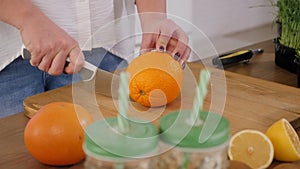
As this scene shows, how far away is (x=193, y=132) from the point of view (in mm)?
527

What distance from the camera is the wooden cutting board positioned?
94 cm

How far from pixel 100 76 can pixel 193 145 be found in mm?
632

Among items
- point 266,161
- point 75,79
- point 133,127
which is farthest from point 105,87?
point 133,127

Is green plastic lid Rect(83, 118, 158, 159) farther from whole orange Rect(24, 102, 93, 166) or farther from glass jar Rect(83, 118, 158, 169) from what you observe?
whole orange Rect(24, 102, 93, 166)

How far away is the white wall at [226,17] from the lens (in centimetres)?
185

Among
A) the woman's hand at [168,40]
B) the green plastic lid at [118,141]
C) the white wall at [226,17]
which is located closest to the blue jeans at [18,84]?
the woman's hand at [168,40]

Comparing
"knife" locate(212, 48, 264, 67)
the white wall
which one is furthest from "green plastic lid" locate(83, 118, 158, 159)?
the white wall

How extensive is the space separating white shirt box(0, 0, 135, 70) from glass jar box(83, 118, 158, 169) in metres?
0.50

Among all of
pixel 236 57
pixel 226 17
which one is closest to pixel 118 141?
pixel 236 57

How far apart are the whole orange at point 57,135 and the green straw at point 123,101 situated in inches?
7.2

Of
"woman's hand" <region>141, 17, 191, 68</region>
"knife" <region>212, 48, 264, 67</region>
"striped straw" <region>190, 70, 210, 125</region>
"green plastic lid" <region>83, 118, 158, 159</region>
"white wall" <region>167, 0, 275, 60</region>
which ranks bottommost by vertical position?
"white wall" <region>167, 0, 275, 60</region>

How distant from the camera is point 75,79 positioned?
111cm

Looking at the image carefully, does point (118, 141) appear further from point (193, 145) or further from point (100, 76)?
point (100, 76)

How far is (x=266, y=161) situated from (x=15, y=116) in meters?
0.48
